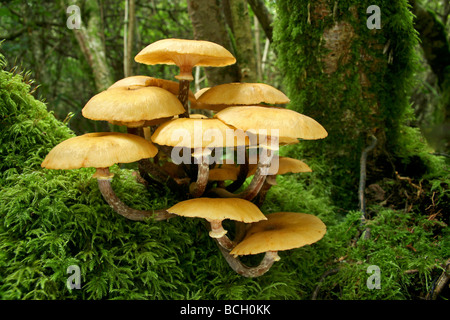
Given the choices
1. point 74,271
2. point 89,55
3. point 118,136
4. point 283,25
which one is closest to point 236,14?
point 283,25

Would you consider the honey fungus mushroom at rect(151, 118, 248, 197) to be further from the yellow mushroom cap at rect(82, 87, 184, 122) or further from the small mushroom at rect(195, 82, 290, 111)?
the small mushroom at rect(195, 82, 290, 111)

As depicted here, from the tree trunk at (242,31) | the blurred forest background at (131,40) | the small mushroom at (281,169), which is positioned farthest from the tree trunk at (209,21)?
the small mushroom at (281,169)

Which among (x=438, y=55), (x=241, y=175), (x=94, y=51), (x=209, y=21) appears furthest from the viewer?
(x=94, y=51)

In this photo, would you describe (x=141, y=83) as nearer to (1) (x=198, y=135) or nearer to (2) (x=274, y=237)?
(1) (x=198, y=135)

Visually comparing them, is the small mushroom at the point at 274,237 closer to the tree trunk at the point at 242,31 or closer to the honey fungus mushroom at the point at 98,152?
the honey fungus mushroom at the point at 98,152

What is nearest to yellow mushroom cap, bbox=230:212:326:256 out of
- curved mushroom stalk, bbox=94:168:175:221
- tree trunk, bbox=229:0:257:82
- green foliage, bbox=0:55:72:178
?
curved mushroom stalk, bbox=94:168:175:221

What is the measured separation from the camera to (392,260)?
2266mm

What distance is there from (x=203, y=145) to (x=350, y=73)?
6.86ft

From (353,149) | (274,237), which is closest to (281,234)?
(274,237)

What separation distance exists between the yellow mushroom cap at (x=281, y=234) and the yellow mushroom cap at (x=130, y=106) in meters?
0.97

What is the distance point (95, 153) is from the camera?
170 centimetres

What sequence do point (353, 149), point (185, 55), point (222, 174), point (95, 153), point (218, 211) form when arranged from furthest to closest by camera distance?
1. point (353, 149)
2. point (222, 174)
3. point (185, 55)
4. point (218, 211)
5. point (95, 153)

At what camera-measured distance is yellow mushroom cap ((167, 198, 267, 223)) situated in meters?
1.80
